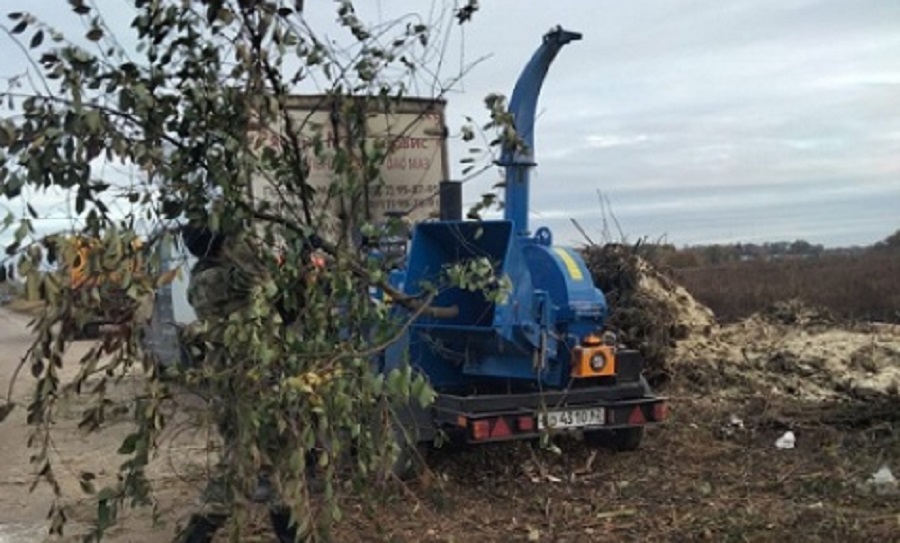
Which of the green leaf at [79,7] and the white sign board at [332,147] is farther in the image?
the white sign board at [332,147]

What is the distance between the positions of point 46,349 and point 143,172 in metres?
0.80

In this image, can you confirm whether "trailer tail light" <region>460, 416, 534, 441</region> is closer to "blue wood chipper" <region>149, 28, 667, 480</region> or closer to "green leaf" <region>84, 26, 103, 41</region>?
"blue wood chipper" <region>149, 28, 667, 480</region>

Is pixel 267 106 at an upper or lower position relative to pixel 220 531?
upper

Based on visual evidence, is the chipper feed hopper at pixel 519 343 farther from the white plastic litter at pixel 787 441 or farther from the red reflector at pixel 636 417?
the white plastic litter at pixel 787 441

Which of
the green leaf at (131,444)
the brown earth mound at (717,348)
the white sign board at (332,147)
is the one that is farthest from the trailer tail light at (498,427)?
the brown earth mound at (717,348)

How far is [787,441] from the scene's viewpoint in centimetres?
823

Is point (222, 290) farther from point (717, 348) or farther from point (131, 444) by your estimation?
point (717, 348)

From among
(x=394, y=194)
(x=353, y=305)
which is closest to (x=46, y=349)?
(x=353, y=305)

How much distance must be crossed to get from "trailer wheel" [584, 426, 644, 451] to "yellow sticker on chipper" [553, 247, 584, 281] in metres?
1.48

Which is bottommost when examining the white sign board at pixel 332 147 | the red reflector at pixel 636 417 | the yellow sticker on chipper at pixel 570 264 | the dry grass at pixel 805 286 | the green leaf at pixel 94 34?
the red reflector at pixel 636 417

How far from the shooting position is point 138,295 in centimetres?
400

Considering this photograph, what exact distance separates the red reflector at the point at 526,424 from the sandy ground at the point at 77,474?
2.20 metres

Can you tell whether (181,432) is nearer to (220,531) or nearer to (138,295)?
(138,295)

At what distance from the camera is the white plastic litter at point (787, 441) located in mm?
8172
